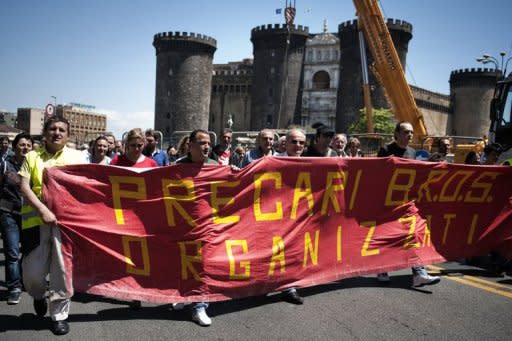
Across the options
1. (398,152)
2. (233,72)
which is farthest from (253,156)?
(233,72)

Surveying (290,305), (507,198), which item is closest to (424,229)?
(507,198)

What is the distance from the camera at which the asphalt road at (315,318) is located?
389 centimetres

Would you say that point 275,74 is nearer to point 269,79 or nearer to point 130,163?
point 269,79

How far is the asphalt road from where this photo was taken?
3893 mm

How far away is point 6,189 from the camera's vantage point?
4.98 meters

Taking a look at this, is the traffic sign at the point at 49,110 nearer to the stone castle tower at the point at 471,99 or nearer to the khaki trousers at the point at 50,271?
the khaki trousers at the point at 50,271

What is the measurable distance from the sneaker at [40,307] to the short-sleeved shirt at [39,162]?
3.17 feet

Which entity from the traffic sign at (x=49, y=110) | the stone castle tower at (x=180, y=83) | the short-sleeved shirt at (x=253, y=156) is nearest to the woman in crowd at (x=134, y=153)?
the short-sleeved shirt at (x=253, y=156)

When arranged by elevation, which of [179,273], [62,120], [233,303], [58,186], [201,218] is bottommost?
[233,303]

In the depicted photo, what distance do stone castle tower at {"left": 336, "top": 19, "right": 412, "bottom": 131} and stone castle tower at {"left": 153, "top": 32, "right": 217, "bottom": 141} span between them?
16677 millimetres

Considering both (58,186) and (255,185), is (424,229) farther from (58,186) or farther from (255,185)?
(58,186)

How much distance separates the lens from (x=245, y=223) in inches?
183

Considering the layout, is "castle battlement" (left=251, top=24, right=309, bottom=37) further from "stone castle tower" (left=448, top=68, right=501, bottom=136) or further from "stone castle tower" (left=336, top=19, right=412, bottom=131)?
"stone castle tower" (left=448, top=68, right=501, bottom=136)

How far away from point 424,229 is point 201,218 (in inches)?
115
